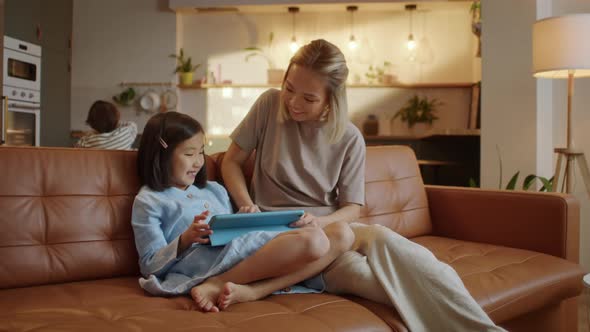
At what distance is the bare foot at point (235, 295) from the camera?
1271mm

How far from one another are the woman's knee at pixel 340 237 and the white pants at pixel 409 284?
0.03m

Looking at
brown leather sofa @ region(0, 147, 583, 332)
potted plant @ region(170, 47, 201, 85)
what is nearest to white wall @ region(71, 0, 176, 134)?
potted plant @ region(170, 47, 201, 85)

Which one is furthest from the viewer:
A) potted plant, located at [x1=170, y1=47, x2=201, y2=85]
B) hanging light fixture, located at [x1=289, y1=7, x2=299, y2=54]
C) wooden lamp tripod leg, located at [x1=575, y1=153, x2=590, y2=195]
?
potted plant, located at [x1=170, y1=47, x2=201, y2=85]

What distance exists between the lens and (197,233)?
140 cm

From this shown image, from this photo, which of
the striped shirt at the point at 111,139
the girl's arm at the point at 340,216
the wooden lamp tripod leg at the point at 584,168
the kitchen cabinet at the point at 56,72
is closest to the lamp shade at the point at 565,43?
the wooden lamp tripod leg at the point at 584,168

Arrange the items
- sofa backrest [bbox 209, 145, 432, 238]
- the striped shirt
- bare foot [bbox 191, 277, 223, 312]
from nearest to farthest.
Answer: bare foot [bbox 191, 277, 223, 312]
sofa backrest [bbox 209, 145, 432, 238]
the striped shirt

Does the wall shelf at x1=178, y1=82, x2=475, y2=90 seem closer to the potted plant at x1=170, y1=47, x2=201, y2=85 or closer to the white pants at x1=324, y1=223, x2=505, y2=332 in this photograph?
the potted plant at x1=170, y1=47, x2=201, y2=85

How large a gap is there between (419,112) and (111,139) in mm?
3450

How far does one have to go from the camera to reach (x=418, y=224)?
2303 millimetres

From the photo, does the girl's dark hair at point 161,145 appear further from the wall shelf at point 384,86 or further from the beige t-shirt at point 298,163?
the wall shelf at point 384,86

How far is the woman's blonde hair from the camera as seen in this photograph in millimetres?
1751

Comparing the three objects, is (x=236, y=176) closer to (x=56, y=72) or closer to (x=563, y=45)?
(x=563, y=45)

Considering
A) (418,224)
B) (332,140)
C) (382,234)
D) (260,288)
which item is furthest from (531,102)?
(260,288)

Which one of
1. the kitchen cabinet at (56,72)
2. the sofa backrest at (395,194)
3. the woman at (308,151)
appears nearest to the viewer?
the woman at (308,151)
